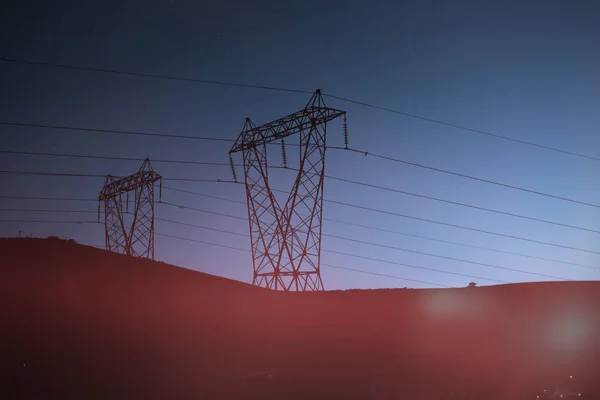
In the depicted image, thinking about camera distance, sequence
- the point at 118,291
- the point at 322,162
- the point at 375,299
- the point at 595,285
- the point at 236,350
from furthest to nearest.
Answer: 1. the point at 322,162
2. the point at 595,285
3. the point at 375,299
4. the point at 236,350
5. the point at 118,291

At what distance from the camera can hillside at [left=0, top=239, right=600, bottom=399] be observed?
1753cm

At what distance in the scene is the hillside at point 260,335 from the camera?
57.5 ft

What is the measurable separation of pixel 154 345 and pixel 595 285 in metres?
22.7

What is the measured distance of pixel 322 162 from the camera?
3409 centimetres

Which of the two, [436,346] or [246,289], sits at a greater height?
[246,289]

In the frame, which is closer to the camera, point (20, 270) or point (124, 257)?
point (20, 270)

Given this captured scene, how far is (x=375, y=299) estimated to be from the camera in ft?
87.7

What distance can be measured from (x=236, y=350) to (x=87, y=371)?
654cm

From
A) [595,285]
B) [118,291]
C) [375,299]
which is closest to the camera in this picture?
[118,291]

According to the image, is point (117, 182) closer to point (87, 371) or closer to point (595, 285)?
point (87, 371)

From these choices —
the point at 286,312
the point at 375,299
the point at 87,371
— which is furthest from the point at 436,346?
the point at 87,371

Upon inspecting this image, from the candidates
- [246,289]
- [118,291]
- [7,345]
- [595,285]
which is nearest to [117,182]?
[246,289]

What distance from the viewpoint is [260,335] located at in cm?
2388

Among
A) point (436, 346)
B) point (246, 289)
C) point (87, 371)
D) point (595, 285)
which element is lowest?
point (87, 371)
